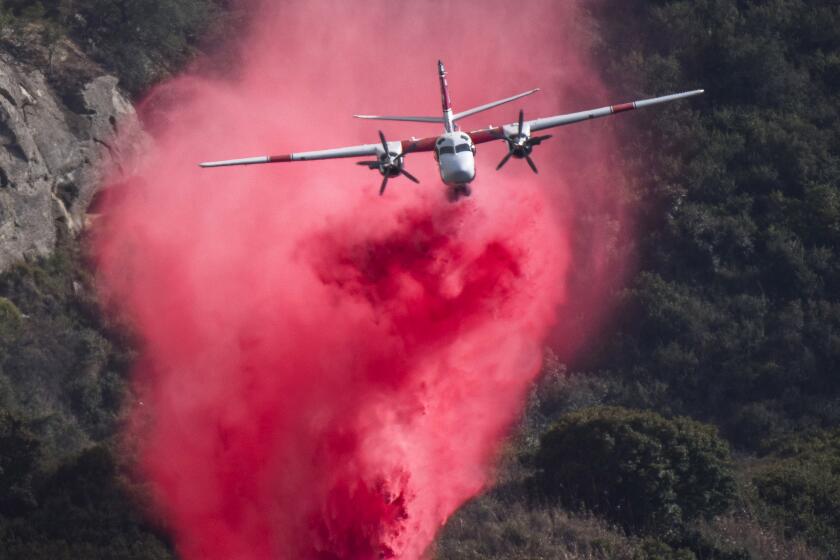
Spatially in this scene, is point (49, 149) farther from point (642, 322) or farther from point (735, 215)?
point (735, 215)

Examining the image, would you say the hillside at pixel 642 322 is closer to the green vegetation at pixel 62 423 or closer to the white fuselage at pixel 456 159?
the green vegetation at pixel 62 423

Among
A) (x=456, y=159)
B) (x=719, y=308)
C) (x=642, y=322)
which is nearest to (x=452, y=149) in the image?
(x=456, y=159)

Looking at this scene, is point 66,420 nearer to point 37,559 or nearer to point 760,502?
point 37,559

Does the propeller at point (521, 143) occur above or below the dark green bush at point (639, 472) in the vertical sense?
above

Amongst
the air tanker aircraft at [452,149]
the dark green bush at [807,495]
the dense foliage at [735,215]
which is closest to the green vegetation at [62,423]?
the air tanker aircraft at [452,149]

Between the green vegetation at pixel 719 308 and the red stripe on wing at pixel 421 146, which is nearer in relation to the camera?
the red stripe on wing at pixel 421 146

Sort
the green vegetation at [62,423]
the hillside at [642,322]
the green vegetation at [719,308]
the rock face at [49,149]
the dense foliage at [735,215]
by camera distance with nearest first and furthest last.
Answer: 1. the green vegetation at [62,423]
2. the hillside at [642,322]
3. the green vegetation at [719,308]
4. the rock face at [49,149]
5. the dense foliage at [735,215]
